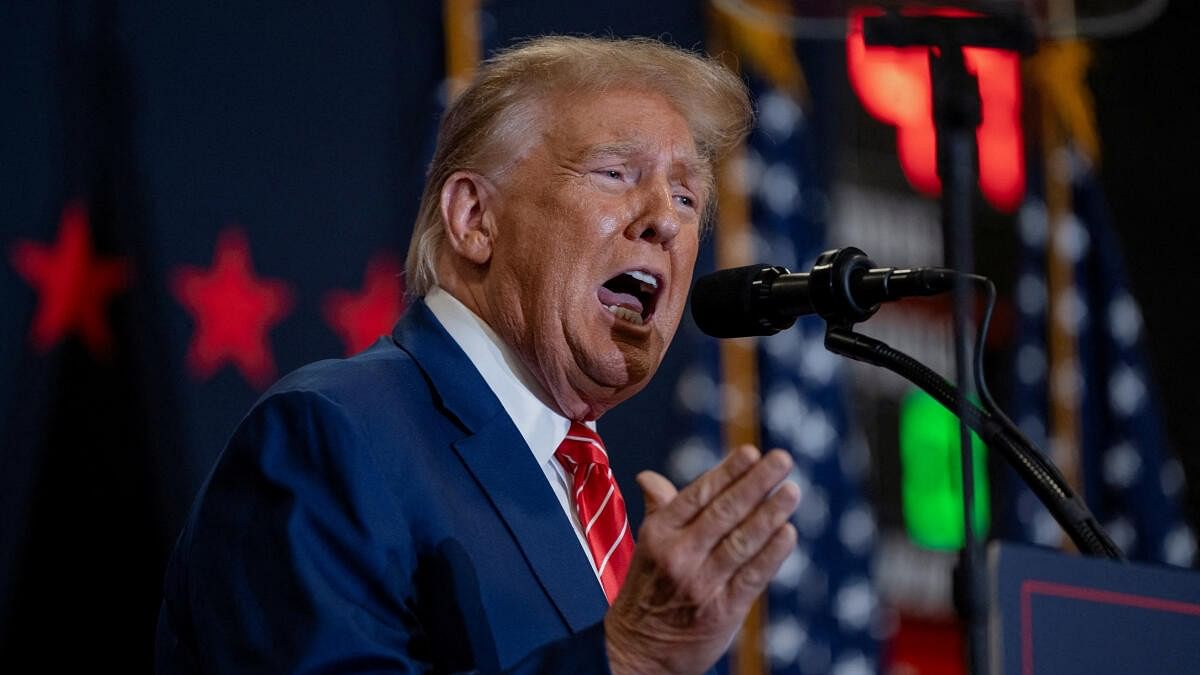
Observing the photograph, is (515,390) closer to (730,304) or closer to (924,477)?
(730,304)

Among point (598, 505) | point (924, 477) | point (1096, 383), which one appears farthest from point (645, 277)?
point (1096, 383)

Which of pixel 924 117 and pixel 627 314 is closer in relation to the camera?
pixel 627 314

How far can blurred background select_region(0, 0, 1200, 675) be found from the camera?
292 centimetres

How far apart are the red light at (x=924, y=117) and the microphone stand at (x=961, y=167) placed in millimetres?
3594

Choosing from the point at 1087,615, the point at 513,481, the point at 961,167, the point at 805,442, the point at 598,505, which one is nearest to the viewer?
the point at 1087,615

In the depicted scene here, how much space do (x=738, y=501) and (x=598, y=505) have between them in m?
0.64

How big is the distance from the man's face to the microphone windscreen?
255 millimetres

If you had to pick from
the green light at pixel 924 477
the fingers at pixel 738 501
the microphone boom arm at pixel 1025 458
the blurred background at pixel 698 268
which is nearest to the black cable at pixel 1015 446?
the microphone boom arm at pixel 1025 458

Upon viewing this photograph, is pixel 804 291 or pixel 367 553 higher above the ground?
pixel 804 291

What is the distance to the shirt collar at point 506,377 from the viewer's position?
179 cm

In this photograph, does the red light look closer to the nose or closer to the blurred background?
the blurred background

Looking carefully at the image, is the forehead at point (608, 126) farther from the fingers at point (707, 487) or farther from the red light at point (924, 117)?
the red light at point (924, 117)

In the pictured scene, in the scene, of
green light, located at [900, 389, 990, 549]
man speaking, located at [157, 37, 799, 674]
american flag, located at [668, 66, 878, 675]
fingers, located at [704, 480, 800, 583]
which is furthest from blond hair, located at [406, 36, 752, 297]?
green light, located at [900, 389, 990, 549]

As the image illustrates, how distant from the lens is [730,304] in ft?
5.32
